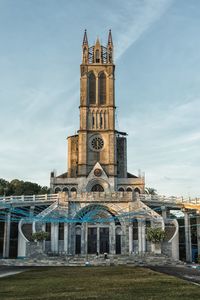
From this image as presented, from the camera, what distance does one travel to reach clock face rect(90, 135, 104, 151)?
7969 centimetres

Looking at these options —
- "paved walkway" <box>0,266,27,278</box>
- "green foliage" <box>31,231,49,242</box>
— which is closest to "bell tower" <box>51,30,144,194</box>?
"green foliage" <box>31,231,49,242</box>

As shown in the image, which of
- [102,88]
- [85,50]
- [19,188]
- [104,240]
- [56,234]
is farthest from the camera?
[85,50]

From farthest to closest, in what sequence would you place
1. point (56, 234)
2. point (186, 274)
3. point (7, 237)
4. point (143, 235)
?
point (7, 237)
point (143, 235)
point (56, 234)
point (186, 274)

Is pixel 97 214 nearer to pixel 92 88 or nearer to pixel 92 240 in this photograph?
pixel 92 240

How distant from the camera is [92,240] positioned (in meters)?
61.3

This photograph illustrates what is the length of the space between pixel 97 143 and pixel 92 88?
42.0 ft

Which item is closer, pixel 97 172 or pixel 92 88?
pixel 97 172

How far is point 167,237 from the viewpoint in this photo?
5725 cm

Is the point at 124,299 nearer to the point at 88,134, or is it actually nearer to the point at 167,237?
the point at 167,237

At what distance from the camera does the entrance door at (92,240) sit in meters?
60.6

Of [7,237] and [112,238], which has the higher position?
[7,237]

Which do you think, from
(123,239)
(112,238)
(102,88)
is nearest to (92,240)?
(112,238)

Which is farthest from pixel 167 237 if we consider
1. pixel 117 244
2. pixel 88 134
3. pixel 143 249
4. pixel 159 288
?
pixel 159 288

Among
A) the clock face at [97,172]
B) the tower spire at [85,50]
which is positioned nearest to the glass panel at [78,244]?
the clock face at [97,172]
